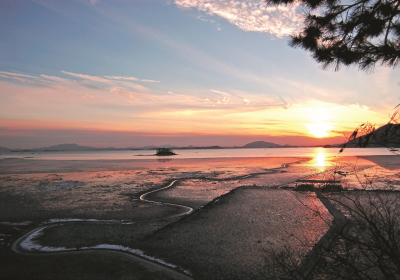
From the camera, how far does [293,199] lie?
1058 cm

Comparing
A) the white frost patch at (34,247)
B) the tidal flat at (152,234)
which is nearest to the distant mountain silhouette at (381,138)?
the tidal flat at (152,234)

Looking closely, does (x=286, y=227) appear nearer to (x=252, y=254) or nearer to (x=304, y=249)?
(x=304, y=249)

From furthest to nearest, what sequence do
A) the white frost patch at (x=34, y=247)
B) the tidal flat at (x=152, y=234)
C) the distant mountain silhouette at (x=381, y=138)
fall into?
the white frost patch at (x=34, y=247) → the tidal flat at (x=152, y=234) → the distant mountain silhouette at (x=381, y=138)

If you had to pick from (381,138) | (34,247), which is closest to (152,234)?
(34,247)

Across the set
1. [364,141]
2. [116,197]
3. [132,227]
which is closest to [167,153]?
[116,197]

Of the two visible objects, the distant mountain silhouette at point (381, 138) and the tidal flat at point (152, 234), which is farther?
the tidal flat at point (152, 234)

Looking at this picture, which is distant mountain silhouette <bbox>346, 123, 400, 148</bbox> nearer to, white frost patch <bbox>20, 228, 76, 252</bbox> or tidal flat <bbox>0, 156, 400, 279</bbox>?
tidal flat <bbox>0, 156, 400, 279</bbox>

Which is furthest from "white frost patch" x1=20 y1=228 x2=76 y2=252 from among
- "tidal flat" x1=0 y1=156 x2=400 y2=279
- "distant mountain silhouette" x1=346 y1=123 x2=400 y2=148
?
"distant mountain silhouette" x1=346 y1=123 x2=400 y2=148

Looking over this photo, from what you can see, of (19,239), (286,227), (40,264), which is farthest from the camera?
(286,227)

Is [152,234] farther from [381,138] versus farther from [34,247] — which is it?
[381,138]

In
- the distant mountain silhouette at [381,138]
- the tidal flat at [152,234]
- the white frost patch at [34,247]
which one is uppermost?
the distant mountain silhouette at [381,138]

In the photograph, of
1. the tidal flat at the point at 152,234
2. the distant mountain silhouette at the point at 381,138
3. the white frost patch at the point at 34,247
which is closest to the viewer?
the distant mountain silhouette at the point at 381,138

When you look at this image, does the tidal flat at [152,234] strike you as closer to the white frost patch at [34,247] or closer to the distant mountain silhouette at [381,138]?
the white frost patch at [34,247]

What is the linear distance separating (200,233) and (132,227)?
1.89 meters
